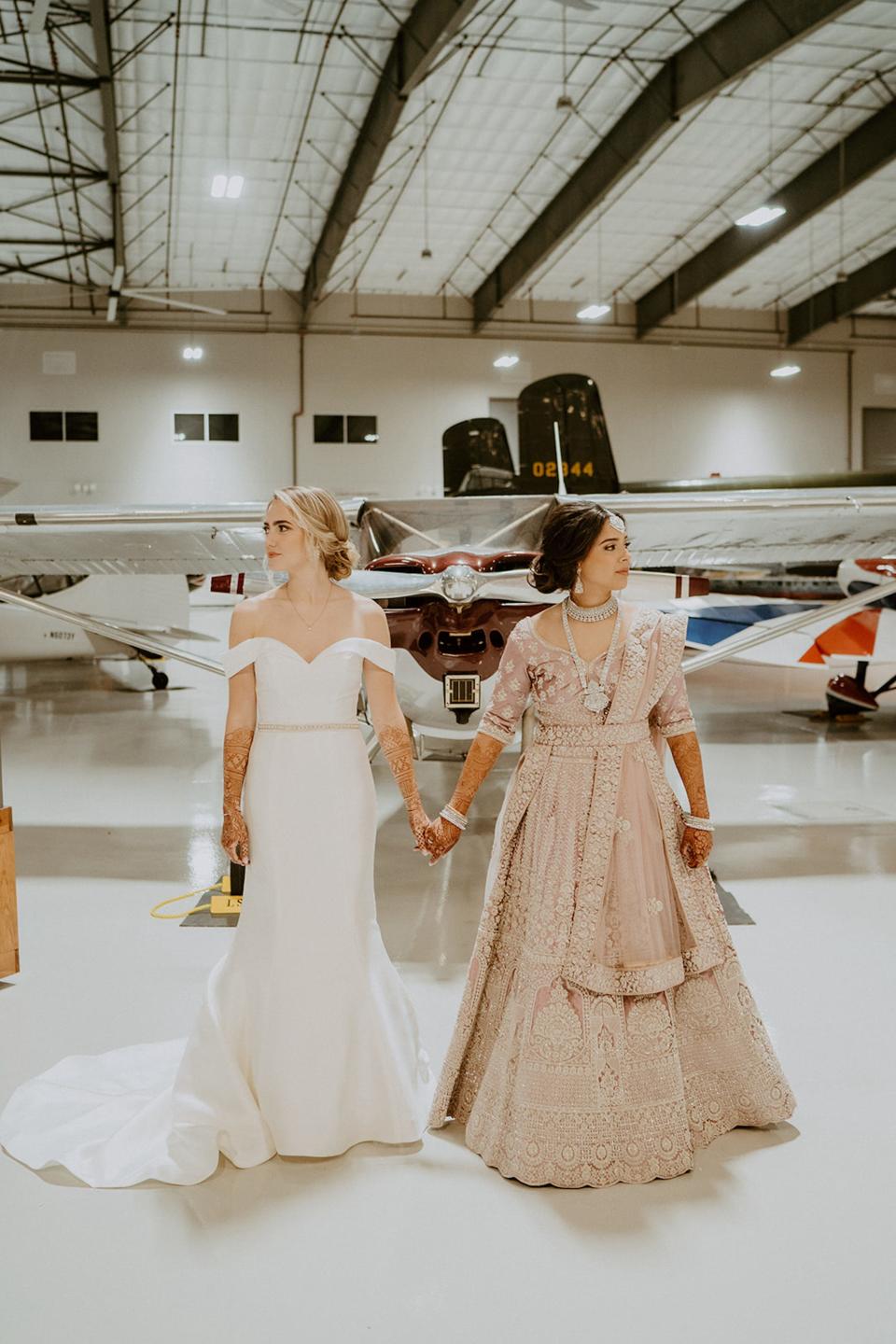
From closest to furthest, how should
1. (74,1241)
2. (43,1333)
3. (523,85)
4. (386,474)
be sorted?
(43,1333)
(74,1241)
(523,85)
(386,474)

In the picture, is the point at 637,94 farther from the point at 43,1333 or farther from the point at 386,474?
the point at 43,1333

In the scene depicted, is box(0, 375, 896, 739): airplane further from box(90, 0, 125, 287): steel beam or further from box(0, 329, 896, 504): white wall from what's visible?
box(0, 329, 896, 504): white wall

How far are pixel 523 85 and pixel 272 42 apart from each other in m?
3.68

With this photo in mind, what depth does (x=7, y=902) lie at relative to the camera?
413 centimetres

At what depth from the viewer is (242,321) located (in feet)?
76.2

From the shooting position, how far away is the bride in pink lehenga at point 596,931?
2.67 m

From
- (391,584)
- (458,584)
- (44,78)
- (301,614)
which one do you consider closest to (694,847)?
(301,614)

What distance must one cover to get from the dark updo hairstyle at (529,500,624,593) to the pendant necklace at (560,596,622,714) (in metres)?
0.08

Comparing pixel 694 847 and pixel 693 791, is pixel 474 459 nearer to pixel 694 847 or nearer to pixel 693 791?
pixel 693 791

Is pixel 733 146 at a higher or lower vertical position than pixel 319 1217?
higher

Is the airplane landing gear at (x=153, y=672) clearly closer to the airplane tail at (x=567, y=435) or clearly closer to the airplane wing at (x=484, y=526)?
the airplane tail at (x=567, y=435)

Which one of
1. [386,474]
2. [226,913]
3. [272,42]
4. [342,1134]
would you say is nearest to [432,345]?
[386,474]

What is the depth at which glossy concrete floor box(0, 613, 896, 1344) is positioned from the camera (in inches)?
87.9

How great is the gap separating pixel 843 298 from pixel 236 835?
79.1 feet
